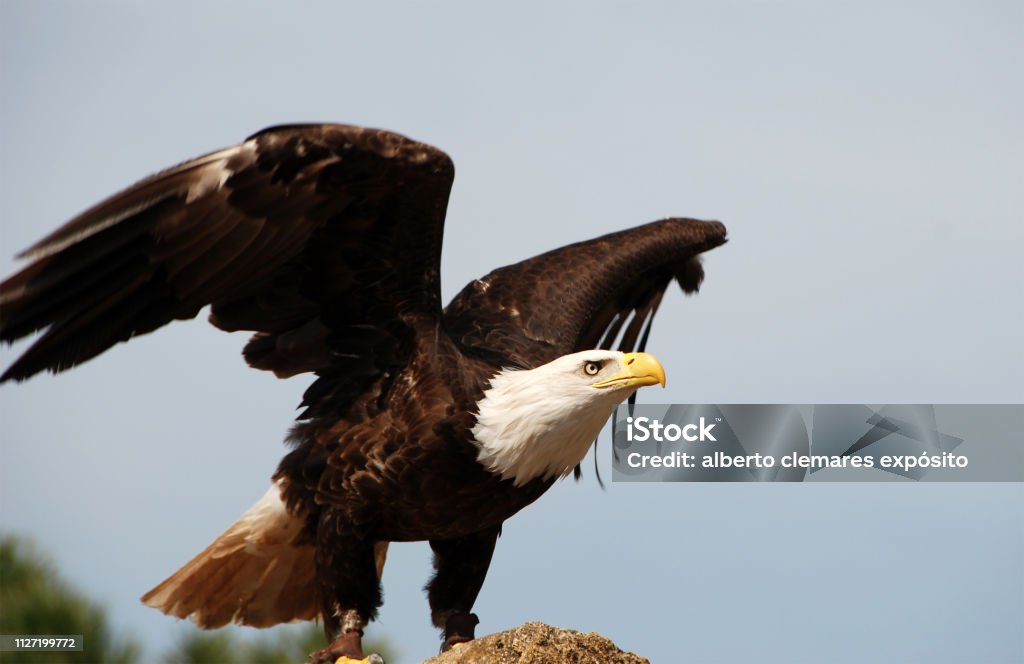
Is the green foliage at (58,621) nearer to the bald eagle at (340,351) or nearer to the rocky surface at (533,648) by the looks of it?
the bald eagle at (340,351)

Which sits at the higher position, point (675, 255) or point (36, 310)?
point (675, 255)

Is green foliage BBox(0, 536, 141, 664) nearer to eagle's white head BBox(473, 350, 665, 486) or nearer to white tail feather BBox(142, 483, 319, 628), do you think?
white tail feather BBox(142, 483, 319, 628)

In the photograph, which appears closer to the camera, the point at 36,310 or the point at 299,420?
the point at 36,310

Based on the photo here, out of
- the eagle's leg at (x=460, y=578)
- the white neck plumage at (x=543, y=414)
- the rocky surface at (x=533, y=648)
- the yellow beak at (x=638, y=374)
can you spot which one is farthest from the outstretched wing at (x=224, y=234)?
the rocky surface at (x=533, y=648)

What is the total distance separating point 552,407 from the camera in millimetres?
6328

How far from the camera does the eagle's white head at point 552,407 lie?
20.6ft

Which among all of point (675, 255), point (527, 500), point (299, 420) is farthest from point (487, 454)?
point (675, 255)

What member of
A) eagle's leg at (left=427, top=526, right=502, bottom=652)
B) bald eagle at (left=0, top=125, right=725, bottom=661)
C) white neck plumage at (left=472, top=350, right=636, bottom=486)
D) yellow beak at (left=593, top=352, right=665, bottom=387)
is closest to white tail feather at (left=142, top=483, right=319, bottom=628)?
bald eagle at (left=0, top=125, right=725, bottom=661)

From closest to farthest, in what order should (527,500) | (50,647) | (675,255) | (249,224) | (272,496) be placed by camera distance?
1. (249,224)
2. (527,500)
3. (272,496)
4. (675,255)
5. (50,647)

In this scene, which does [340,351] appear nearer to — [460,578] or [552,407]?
[552,407]

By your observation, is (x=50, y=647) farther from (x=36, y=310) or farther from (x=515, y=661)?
(x=515, y=661)

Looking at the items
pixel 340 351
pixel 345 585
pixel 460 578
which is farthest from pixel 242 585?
pixel 340 351

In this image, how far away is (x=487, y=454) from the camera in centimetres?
638

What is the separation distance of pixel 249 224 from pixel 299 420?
1083mm
